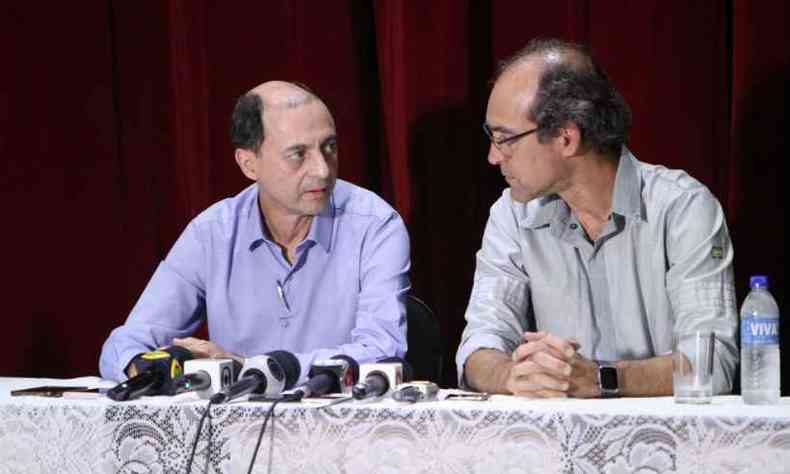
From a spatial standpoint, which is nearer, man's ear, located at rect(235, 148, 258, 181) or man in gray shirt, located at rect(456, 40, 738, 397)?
man in gray shirt, located at rect(456, 40, 738, 397)

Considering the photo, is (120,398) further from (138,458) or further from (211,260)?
(211,260)

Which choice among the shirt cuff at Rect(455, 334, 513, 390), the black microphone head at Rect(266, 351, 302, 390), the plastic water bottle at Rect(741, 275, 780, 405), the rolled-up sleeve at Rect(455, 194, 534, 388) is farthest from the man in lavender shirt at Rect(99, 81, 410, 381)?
the plastic water bottle at Rect(741, 275, 780, 405)

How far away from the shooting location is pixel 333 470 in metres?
1.85

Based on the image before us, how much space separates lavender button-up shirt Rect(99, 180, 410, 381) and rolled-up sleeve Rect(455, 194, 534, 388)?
0.81 feet

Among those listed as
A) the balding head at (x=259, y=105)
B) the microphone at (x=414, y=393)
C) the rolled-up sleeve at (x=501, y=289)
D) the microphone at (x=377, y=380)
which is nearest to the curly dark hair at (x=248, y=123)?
the balding head at (x=259, y=105)

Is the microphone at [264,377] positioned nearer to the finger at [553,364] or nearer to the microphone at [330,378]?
the microphone at [330,378]

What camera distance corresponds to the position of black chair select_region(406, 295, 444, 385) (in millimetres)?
2881

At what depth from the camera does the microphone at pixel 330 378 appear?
2021 millimetres

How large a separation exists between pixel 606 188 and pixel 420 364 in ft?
2.30

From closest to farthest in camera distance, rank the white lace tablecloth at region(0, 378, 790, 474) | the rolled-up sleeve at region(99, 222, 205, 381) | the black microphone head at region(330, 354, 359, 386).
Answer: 1. the white lace tablecloth at region(0, 378, 790, 474)
2. the black microphone head at region(330, 354, 359, 386)
3. the rolled-up sleeve at region(99, 222, 205, 381)

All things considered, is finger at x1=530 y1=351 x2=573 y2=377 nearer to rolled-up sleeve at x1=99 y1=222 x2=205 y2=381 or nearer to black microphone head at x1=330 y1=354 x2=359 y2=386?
black microphone head at x1=330 y1=354 x2=359 y2=386

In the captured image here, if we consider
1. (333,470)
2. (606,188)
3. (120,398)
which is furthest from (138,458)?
(606,188)

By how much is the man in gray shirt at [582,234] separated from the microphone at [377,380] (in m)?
0.36

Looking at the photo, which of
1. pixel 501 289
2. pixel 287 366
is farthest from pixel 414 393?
pixel 501 289
